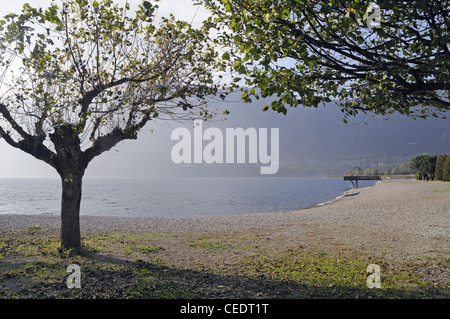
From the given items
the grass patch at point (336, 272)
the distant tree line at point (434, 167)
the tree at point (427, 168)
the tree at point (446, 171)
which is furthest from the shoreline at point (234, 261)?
the tree at point (427, 168)

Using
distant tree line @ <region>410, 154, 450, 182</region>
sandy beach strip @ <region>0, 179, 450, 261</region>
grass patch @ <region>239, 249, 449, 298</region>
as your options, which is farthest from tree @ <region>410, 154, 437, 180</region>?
grass patch @ <region>239, 249, 449, 298</region>

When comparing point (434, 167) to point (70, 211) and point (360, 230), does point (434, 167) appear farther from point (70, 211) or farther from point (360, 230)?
point (70, 211)

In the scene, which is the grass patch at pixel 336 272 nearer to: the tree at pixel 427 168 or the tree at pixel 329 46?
the tree at pixel 329 46

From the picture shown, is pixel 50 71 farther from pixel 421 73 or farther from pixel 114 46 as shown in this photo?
pixel 421 73

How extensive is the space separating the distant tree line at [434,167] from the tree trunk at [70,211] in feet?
202

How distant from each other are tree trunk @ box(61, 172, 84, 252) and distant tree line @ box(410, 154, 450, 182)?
61.5 m

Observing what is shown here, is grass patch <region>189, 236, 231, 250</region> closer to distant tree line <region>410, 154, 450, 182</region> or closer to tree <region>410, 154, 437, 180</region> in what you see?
distant tree line <region>410, 154, 450, 182</region>

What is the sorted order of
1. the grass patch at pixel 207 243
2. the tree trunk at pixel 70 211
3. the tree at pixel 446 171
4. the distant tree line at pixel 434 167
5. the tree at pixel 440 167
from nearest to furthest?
the tree trunk at pixel 70 211 < the grass patch at pixel 207 243 < the tree at pixel 446 171 < the distant tree line at pixel 434 167 < the tree at pixel 440 167

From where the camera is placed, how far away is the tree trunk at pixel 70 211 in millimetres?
11719

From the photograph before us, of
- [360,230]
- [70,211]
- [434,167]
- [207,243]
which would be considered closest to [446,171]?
[434,167]

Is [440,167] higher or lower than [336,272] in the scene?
higher

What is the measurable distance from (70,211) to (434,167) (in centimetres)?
7367

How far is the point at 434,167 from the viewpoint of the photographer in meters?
67.2
